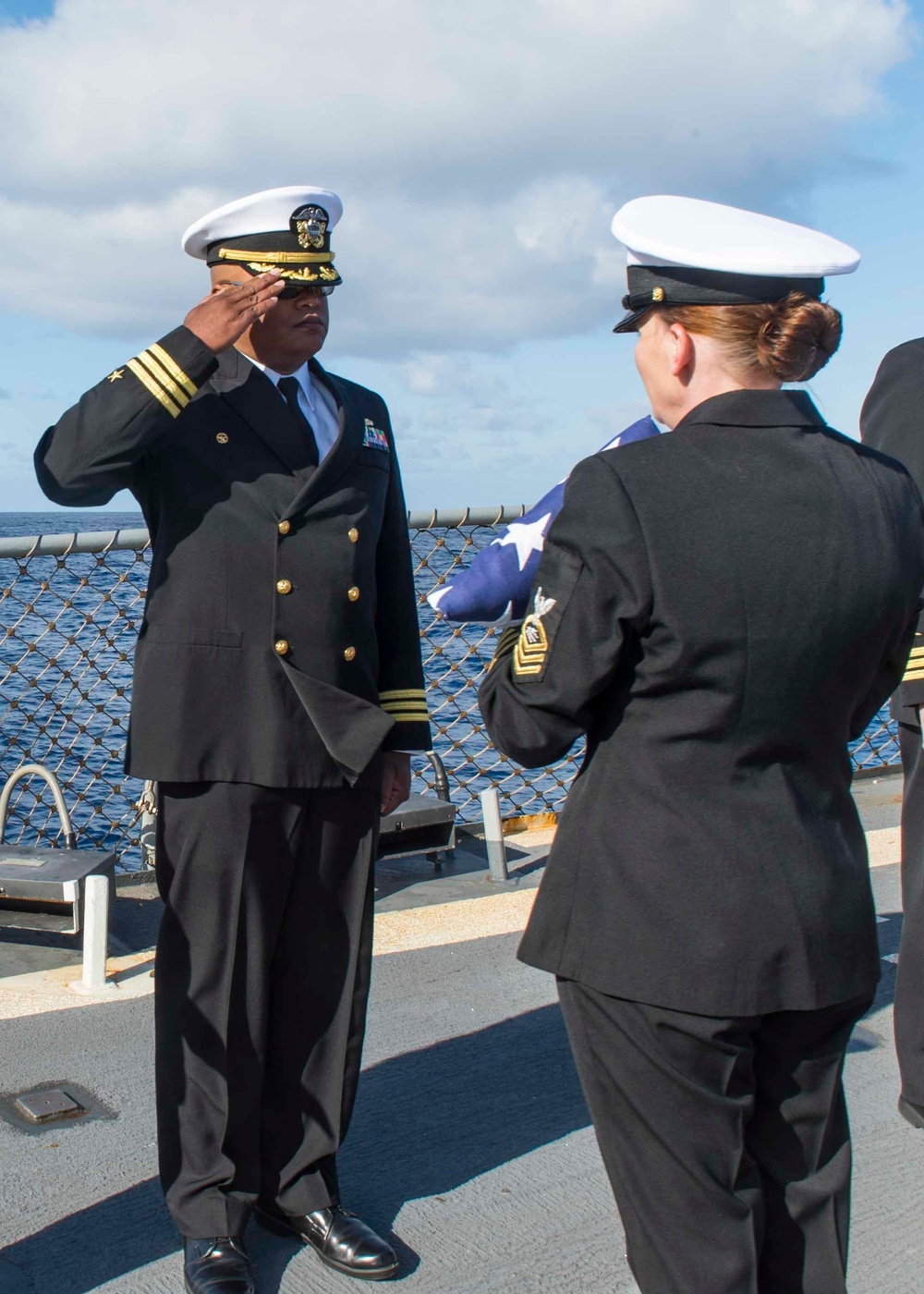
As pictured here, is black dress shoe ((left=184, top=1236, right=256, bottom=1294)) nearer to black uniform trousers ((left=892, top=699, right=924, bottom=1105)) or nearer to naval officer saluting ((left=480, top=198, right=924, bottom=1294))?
naval officer saluting ((left=480, top=198, right=924, bottom=1294))

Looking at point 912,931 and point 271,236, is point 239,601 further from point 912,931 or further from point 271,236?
point 912,931

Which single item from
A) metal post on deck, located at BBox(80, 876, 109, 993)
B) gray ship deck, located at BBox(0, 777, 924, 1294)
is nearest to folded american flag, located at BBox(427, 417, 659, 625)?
gray ship deck, located at BBox(0, 777, 924, 1294)

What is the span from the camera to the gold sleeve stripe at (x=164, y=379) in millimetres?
2242

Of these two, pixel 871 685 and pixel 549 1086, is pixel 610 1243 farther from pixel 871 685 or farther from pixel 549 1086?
pixel 871 685

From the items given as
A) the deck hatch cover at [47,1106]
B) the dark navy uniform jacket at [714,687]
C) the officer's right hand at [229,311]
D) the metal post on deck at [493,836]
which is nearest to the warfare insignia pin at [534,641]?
the dark navy uniform jacket at [714,687]

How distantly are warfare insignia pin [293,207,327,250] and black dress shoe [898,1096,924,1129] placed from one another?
227cm

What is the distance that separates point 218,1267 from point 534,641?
4.51ft

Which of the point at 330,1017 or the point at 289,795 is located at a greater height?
the point at 289,795

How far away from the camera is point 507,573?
1.72m

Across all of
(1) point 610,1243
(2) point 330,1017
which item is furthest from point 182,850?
(1) point 610,1243

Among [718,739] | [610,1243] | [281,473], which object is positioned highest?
[281,473]

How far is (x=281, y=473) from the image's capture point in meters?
2.44

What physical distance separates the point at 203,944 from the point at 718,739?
1.18 m

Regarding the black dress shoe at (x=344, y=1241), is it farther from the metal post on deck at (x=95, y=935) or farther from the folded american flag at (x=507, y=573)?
the folded american flag at (x=507, y=573)
